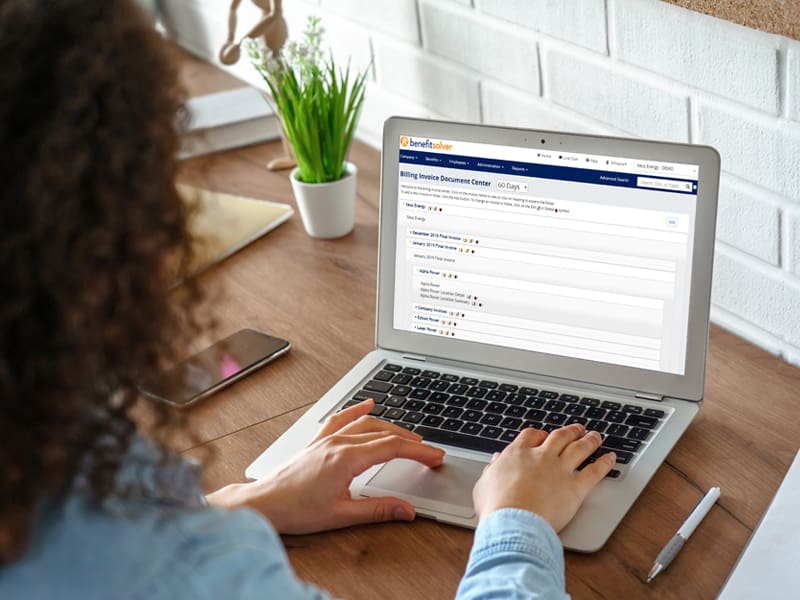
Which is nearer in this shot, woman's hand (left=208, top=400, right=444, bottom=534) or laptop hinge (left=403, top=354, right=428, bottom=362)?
woman's hand (left=208, top=400, right=444, bottom=534)

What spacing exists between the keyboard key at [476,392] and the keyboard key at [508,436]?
0.07 m

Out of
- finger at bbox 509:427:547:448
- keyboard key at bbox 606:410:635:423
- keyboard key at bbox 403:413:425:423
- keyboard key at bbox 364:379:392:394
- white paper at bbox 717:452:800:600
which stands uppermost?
finger at bbox 509:427:547:448

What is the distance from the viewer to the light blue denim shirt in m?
0.56

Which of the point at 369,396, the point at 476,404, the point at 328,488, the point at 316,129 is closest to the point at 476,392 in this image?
the point at 476,404

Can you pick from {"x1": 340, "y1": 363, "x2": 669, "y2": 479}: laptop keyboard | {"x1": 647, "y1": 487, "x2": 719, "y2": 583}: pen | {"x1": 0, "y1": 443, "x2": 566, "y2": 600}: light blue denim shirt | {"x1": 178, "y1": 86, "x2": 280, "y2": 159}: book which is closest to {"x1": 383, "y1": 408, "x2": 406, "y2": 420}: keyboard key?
{"x1": 340, "y1": 363, "x2": 669, "y2": 479}: laptop keyboard

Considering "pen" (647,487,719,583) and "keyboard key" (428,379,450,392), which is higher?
"keyboard key" (428,379,450,392)

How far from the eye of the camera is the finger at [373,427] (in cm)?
105

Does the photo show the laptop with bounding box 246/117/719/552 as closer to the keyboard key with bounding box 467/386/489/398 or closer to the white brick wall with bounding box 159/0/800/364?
the keyboard key with bounding box 467/386/489/398

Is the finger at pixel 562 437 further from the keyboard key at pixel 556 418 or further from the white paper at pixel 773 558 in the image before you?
the white paper at pixel 773 558

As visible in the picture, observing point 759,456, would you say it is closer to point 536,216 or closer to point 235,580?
point 536,216

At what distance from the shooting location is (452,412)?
1.10m

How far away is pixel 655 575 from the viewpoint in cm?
88

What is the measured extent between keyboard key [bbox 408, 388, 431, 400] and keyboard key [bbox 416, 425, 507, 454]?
0.18 feet

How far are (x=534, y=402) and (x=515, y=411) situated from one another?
0.08 ft
